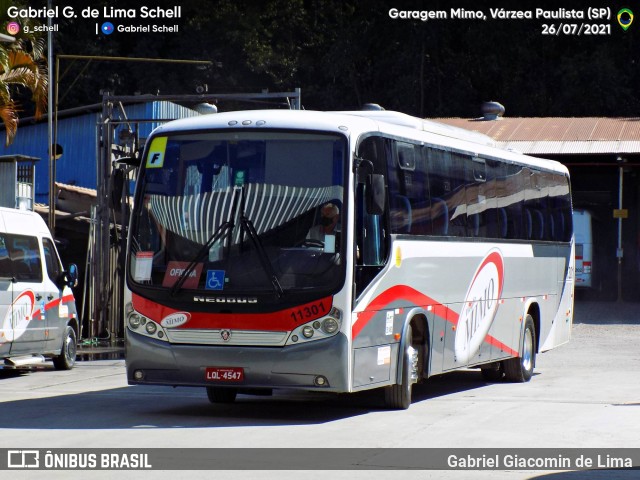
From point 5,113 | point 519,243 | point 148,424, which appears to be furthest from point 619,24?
point 148,424

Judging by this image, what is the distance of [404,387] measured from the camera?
13594 mm

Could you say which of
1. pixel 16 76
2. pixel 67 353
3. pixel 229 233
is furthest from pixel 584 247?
pixel 229 233

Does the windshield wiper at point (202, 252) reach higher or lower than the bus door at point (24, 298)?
higher

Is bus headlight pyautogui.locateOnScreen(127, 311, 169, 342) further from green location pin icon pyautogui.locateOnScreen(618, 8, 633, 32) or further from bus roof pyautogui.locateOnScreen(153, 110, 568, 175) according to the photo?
green location pin icon pyautogui.locateOnScreen(618, 8, 633, 32)

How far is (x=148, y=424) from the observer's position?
1208 cm

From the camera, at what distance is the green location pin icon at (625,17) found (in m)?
51.6

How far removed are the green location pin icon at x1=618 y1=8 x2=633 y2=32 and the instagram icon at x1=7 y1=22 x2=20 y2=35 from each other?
2918cm

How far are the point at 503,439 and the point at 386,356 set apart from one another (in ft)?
7.68

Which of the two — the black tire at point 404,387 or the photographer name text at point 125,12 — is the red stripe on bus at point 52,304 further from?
the photographer name text at point 125,12

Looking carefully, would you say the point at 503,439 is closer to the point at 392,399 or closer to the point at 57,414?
the point at 392,399

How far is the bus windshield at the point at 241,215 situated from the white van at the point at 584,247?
25.4 metres

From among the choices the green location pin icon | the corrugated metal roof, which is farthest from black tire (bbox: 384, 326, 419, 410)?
the green location pin icon

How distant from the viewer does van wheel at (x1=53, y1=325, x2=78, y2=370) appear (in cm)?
2044

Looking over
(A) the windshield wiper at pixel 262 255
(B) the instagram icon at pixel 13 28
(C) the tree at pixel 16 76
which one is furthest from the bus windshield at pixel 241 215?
(B) the instagram icon at pixel 13 28
